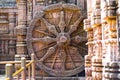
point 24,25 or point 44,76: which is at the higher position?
point 24,25

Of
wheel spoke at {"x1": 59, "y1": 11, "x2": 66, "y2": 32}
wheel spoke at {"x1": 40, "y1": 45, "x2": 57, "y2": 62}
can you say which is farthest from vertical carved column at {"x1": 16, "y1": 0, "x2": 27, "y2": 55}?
wheel spoke at {"x1": 59, "y1": 11, "x2": 66, "y2": 32}

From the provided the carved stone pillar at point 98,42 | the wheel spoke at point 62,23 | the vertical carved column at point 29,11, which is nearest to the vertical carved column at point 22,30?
the vertical carved column at point 29,11

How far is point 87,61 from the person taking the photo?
9828 mm

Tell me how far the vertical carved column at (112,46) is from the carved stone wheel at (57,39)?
4.56 m

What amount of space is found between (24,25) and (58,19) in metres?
1.27

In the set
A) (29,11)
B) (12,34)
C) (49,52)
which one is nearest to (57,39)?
(49,52)

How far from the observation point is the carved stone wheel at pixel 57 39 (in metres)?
11.1

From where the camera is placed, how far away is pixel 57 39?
11.1 meters

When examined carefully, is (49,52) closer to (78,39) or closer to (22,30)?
(78,39)

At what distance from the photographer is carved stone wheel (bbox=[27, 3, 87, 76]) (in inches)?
438

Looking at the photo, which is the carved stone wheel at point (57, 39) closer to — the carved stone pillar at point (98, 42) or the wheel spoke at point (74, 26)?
the wheel spoke at point (74, 26)

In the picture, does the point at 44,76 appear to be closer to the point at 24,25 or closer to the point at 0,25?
the point at 24,25

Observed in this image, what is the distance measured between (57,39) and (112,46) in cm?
478

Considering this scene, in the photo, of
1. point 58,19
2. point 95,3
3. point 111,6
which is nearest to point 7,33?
point 58,19
